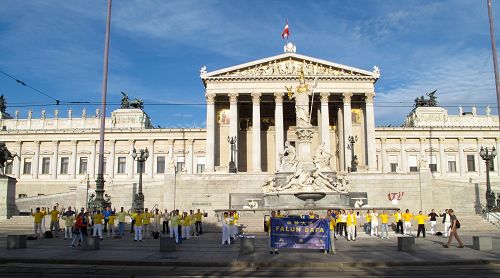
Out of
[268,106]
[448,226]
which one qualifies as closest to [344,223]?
[448,226]

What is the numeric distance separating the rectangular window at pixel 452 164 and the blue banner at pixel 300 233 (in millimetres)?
66304

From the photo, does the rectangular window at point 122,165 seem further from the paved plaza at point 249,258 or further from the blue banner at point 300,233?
the blue banner at point 300,233

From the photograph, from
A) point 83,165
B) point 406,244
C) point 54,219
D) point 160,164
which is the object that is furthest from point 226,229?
point 83,165

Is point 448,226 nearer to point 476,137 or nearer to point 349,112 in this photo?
point 349,112

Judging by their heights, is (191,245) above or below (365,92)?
below

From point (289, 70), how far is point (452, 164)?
108ft

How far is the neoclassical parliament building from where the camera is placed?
49062 millimetres

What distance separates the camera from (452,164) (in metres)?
77.8

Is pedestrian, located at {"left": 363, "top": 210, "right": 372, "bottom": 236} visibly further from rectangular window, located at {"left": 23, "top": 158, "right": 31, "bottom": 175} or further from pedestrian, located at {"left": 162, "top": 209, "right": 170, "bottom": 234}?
rectangular window, located at {"left": 23, "top": 158, "right": 31, "bottom": 175}

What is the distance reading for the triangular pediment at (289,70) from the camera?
211ft

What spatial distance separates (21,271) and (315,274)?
8.44 meters

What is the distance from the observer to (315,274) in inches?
532

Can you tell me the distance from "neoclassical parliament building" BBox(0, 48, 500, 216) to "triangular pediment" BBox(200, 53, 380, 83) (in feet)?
0.44

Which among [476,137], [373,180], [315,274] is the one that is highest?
[476,137]
